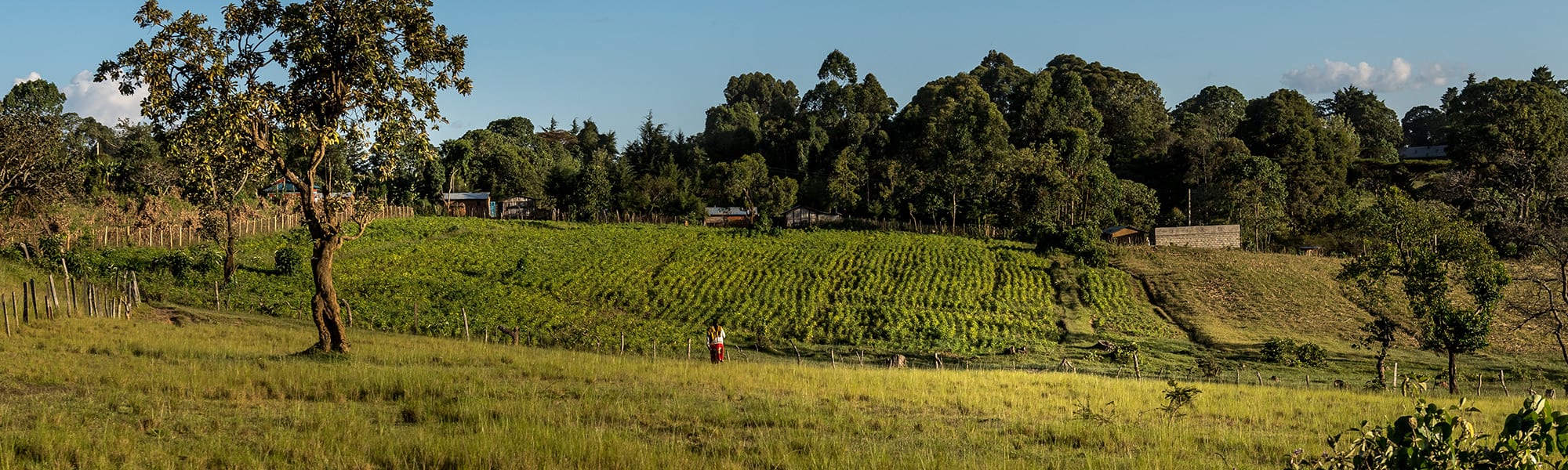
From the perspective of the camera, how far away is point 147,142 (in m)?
80.9

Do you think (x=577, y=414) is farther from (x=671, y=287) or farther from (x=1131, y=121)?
(x=1131, y=121)

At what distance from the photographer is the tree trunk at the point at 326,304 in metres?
21.0

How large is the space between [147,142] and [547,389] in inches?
3225

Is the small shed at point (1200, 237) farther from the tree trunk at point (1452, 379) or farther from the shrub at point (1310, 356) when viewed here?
the tree trunk at point (1452, 379)

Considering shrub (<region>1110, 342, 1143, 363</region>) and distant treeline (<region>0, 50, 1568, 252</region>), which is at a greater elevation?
distant treeline (<region>0, 50, 1568, 252</region>)

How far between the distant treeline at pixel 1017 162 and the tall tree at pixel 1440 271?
62.0 feet

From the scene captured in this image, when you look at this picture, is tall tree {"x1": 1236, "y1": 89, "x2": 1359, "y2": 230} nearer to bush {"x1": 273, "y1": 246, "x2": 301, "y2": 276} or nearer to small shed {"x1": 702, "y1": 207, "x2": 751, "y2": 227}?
small shed {"x1": 702, "y1": 207, "x2": 751, "y2": 227}

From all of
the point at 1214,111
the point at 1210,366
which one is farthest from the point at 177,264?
the point at 1214,111

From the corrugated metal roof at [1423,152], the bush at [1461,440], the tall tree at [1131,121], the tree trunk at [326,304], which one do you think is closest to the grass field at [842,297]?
the tree trunk at [326,304]

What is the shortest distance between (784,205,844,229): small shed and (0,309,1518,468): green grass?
66.8 metres

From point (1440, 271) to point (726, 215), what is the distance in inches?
2693

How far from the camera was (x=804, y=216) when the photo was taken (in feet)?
298

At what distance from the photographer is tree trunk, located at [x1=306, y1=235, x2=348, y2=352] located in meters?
21.0

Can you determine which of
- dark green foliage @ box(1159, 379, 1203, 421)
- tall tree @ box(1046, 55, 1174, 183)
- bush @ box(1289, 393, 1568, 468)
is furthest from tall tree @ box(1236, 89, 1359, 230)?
bush @ box(1289, 393, 1568, 468)
